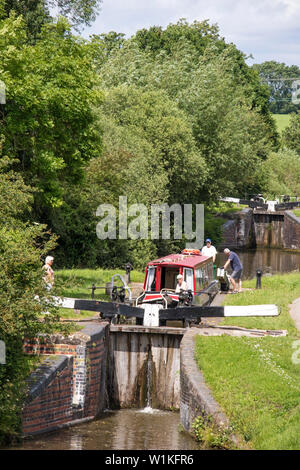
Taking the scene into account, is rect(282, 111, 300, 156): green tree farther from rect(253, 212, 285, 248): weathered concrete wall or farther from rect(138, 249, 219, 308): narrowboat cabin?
rect(138, 249, 219, 308): narrowboat cabin

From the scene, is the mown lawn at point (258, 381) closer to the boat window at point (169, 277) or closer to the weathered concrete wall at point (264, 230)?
the boat window at point (169, 277)

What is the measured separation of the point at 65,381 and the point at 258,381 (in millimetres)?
4063

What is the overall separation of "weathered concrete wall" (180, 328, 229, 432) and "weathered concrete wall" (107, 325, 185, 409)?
4.59 ft

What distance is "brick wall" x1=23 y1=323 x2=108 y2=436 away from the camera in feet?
45.3

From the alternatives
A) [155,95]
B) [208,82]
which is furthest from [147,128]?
[208,82]

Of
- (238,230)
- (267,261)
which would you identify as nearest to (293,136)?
(238,230)

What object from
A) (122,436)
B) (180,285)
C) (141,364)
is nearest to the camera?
(122,436)

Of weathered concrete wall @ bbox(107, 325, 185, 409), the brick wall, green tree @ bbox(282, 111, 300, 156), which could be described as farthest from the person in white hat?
green tree @ bbox(282, 111, 300, 156)

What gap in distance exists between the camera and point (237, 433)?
39.8 ft

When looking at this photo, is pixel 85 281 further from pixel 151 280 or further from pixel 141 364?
pixel 141 364

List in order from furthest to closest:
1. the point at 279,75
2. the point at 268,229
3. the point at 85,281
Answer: the point at 279,75 → the point at 268,229 → the point at 85,281

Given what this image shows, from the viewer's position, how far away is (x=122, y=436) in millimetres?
14500

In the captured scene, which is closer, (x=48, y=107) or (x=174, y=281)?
(x=174, y=281)
